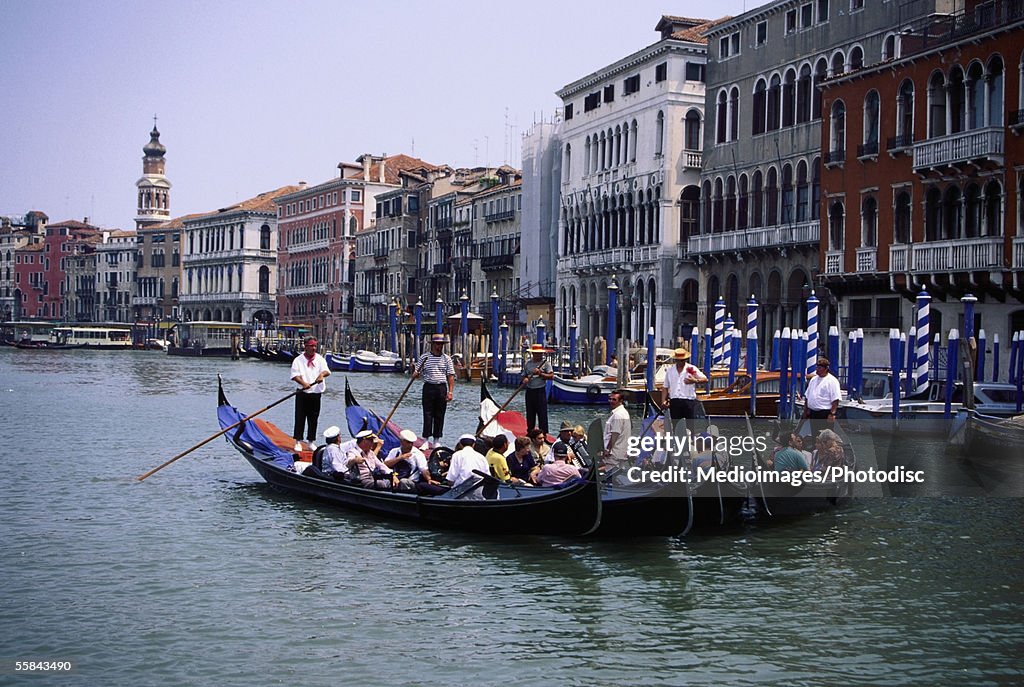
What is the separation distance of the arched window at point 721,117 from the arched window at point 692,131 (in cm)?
253

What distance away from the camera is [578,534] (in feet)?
36.8

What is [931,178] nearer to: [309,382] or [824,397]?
[824,397]

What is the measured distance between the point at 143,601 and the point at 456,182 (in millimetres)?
53560

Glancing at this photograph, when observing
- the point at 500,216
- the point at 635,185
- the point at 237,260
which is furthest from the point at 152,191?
the point at 635,185

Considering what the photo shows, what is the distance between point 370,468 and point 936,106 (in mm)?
16255

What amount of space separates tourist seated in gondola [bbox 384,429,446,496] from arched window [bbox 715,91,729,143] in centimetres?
2462

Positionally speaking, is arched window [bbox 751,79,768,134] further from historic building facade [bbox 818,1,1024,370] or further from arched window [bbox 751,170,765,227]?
historic building facade [bbox 818,1,1024,370]

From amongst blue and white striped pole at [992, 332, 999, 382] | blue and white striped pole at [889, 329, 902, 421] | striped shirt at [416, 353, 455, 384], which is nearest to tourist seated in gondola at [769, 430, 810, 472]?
striped shirt at [416, 353, 455, 384]

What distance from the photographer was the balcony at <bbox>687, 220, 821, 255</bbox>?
3127 cm

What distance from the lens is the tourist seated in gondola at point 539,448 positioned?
11.9 meters

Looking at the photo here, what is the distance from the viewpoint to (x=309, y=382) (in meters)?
14.1

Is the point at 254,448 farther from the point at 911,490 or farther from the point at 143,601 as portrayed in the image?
the point at 911,490

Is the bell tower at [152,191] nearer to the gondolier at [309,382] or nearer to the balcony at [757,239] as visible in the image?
the balcony at [757,239]

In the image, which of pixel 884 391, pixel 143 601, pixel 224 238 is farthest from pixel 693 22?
pixel 224 238
